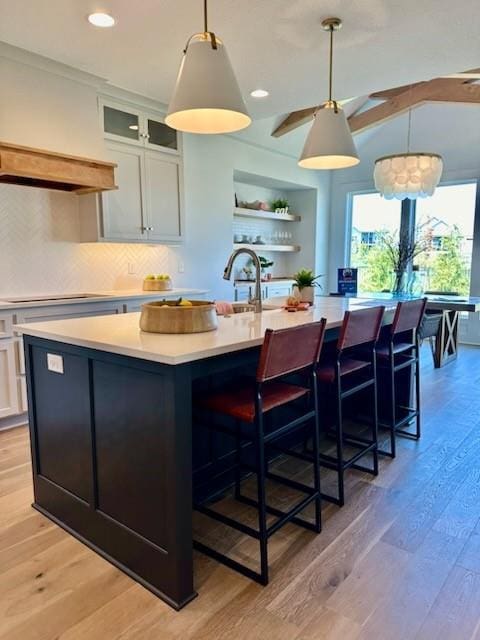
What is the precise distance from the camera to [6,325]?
323 cm

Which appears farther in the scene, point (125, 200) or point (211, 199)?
point (211, 199)

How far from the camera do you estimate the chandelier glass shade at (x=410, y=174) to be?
14.4 feet

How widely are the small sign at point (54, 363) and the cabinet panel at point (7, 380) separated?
138 cm

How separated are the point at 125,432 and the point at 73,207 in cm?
300

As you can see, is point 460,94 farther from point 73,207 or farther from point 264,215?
point 73,207

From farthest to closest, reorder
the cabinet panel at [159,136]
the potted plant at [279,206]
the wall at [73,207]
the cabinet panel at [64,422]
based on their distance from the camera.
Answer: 1. the potted plant at [279,206]
2. the cabinet panel at [159,136]
3. the wall at [73,207]
4. the cabinet panel at [64,422]

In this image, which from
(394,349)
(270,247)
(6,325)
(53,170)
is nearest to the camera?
(394,349)

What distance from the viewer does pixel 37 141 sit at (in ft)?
11.4

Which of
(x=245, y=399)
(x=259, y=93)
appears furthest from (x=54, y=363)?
(x=259, y=93)

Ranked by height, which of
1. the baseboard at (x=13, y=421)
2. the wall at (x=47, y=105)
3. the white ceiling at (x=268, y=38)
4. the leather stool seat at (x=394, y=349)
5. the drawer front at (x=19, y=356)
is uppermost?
the white ceiling at (x=268, y=38)

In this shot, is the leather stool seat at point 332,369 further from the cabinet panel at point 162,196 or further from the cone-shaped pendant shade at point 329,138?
the cabinet panel at point 162,196

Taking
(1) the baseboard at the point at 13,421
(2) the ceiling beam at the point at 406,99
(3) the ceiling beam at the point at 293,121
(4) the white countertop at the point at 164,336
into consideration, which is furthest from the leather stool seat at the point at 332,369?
(3) the ceiling beam at the point at 293,121

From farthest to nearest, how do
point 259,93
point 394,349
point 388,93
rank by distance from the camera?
1. point 388,93
2. point 259,93
3. point 394,349

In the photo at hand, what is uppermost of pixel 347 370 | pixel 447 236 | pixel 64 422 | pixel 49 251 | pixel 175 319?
pixel 447 236
